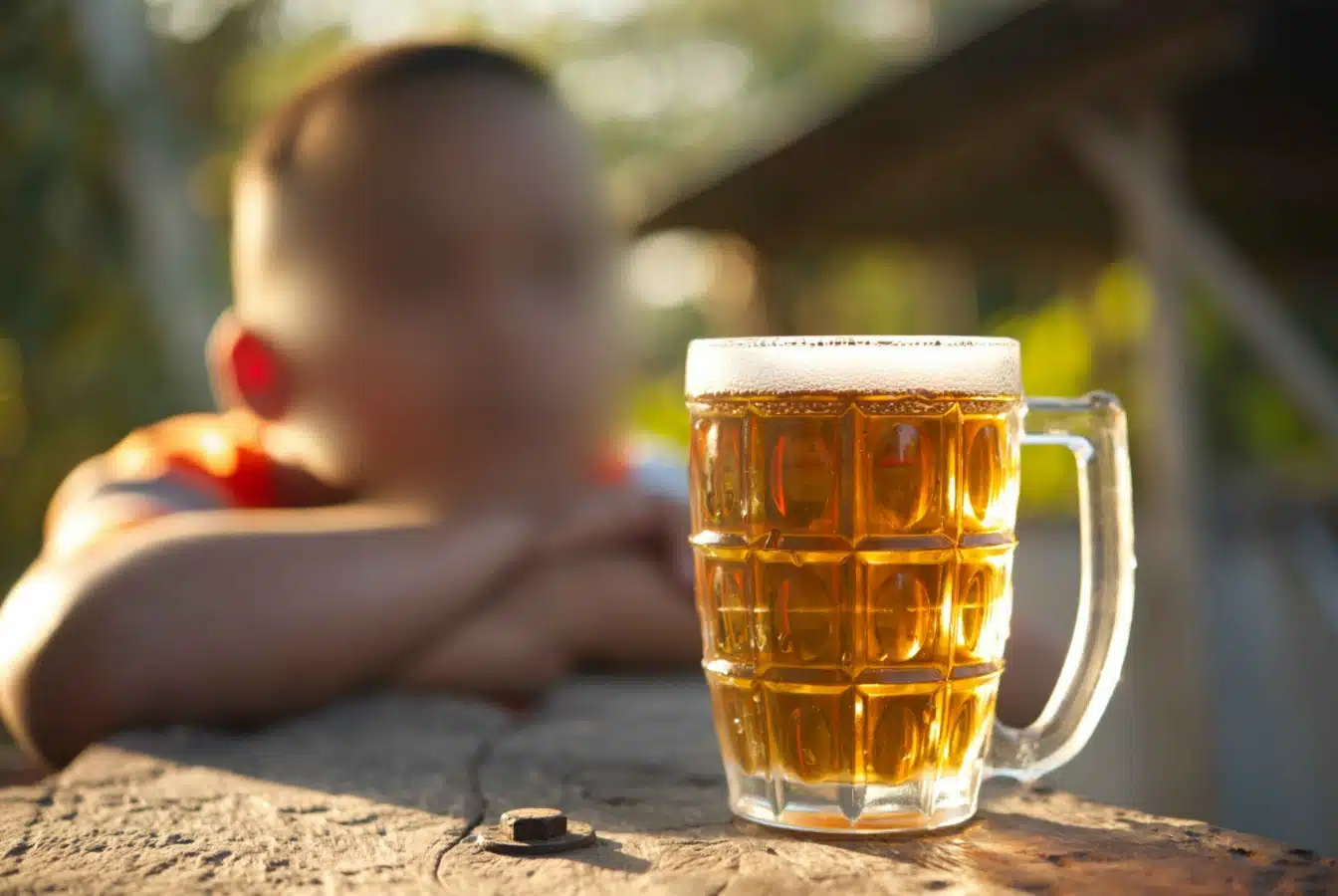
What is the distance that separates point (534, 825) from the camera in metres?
1.02

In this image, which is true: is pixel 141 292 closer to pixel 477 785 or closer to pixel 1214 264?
pixel 1214 264

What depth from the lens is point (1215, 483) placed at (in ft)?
25.3

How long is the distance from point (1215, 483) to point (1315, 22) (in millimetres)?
2486

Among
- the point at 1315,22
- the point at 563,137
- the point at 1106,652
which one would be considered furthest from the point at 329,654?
the point at 1315,22

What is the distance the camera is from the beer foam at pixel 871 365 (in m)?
1.10

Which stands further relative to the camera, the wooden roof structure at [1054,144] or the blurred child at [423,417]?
the wooden roof structure at [1054,144]

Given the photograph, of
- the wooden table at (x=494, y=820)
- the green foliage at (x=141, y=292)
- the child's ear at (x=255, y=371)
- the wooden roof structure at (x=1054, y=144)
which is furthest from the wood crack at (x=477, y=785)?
the wooden roof structure at (x=1054, y=144)

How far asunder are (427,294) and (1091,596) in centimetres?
91

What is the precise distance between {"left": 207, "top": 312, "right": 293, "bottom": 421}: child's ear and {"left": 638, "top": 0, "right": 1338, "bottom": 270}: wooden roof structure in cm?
402

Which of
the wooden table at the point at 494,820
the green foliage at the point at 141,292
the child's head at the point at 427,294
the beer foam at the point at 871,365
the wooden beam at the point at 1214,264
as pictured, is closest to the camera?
the wooden table at the point at 494,820

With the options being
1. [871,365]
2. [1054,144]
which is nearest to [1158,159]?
[1054,144]

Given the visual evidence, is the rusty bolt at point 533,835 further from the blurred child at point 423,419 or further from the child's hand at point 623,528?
the child's hand at point 623,528

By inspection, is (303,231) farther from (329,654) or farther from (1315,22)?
(1315,22)

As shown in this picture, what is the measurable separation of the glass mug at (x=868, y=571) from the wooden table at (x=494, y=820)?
5 cm
